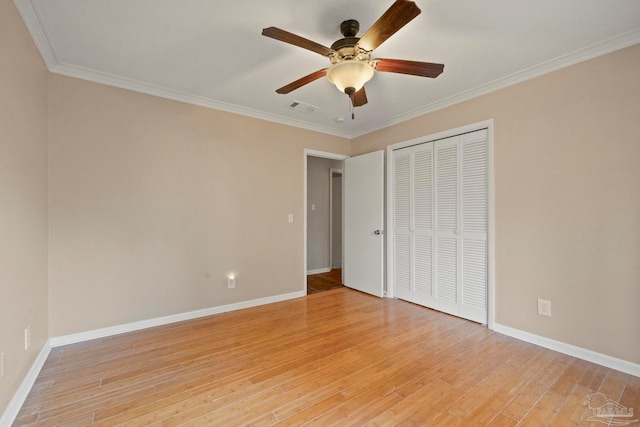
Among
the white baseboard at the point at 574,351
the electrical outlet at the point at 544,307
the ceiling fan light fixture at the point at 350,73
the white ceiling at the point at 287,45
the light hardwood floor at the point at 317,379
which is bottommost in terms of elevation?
the light hardwood floor at the point at 317,379

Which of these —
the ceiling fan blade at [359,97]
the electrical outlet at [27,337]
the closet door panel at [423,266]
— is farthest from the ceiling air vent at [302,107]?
the electrical outlet at [27,337]

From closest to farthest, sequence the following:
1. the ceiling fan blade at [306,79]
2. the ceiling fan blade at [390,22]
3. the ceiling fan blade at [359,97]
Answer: the ceiling fan blade at [390,22]
the ceiling fan blade at [306,79]
the ceiling fan blade at [359,97]

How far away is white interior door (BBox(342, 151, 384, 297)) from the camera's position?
3807 mm

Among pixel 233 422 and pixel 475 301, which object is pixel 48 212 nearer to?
pixel 233 422

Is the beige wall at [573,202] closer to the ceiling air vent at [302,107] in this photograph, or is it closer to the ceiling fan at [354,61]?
the ceiling fan at [354,61]

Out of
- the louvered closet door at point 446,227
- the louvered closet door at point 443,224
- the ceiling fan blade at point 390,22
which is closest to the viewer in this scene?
the ceiling fan blade at point 390,22

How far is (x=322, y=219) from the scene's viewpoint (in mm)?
5652

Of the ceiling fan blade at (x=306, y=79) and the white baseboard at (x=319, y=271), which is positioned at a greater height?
the ceiling fan blade at (x=306, y=79)

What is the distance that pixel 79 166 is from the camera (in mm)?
2479

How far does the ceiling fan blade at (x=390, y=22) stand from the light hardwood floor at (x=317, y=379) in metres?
2.15

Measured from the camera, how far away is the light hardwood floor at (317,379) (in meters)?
1.58

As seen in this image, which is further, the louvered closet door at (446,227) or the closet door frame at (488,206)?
the louvered closet door at (446,227)

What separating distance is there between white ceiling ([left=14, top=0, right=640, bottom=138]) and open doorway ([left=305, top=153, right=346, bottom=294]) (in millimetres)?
2566

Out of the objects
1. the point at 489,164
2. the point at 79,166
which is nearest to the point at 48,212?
the point at 79,166
